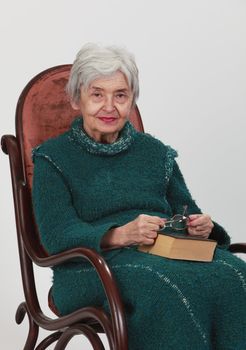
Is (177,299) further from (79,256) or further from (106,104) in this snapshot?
(106,104)

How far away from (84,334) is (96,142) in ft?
2.30

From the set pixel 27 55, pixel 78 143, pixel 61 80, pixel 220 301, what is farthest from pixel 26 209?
pixel 27 55

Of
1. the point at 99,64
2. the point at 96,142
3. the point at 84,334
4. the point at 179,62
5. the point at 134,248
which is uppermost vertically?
the point at 99,64

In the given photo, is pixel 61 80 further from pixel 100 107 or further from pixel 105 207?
pixel 105 207

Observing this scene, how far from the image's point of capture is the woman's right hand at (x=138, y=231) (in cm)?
299

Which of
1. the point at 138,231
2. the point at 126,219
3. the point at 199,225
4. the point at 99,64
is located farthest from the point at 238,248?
the point at 99,64

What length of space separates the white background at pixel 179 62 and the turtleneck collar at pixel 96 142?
3.94 feet

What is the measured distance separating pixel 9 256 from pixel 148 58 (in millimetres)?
1326

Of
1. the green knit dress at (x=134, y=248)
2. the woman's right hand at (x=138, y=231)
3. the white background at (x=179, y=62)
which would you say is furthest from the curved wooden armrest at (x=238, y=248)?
the white background at (x=179, y=62)

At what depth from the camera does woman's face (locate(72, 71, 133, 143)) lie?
3.26 metres

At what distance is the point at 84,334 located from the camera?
301 centimetres

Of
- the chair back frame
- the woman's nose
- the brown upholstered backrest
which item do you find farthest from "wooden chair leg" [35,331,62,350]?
the woman's nose

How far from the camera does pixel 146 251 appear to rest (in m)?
3.08

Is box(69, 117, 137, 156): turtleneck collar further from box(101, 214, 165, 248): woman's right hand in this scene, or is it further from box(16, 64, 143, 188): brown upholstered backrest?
box(101, 214, 165, 248): woman's right hand
